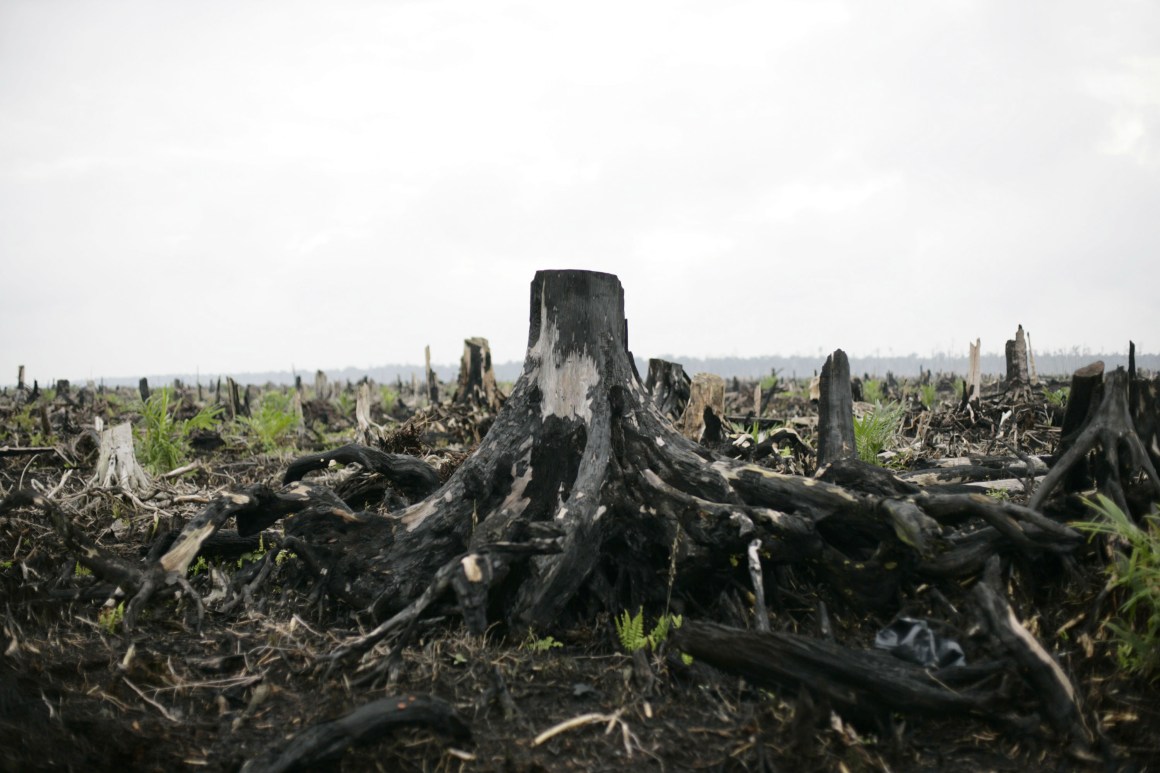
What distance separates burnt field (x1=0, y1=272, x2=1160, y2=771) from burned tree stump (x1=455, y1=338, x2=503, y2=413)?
9365 millimetres

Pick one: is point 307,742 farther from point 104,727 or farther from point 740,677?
point 740,677

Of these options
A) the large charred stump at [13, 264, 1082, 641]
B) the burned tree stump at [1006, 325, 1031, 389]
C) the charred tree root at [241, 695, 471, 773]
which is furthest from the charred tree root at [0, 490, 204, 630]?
the burned tree stump at [1006, 325, 1031, 389]

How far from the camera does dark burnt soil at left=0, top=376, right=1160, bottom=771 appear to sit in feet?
10.9

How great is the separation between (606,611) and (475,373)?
1256cm

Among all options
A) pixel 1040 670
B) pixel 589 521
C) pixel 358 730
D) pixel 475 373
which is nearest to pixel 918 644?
pixel 1040 670

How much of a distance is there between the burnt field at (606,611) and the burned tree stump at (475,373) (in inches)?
369

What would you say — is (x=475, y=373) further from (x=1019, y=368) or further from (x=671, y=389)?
(x=1019, y=368)

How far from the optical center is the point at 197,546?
5.31 meters

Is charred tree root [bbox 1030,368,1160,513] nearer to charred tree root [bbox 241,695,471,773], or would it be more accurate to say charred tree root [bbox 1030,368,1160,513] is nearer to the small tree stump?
charred tree root [bbox 241,695,471,773]

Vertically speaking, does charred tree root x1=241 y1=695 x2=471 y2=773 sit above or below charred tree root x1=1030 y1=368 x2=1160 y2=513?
below

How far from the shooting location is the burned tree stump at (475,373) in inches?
635

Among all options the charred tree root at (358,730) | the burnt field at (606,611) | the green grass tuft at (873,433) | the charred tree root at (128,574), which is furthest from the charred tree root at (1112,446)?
the charred tree root at (128,574)

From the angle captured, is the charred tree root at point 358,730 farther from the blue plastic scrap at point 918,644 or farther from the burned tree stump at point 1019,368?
the burned tree stump at point 1019,368

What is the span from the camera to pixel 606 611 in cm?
473
